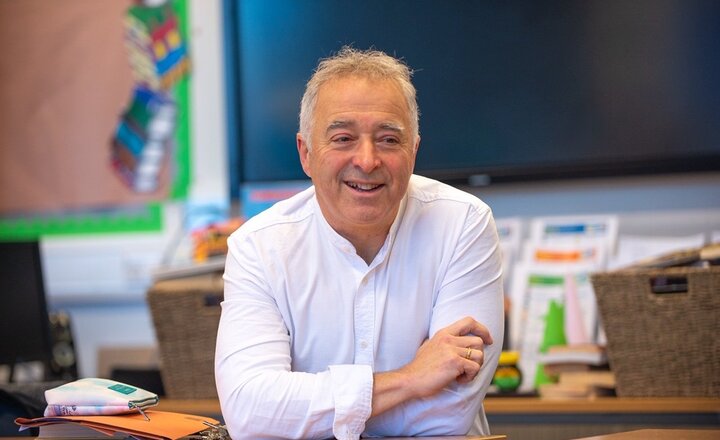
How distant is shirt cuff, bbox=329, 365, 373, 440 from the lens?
1681 mm

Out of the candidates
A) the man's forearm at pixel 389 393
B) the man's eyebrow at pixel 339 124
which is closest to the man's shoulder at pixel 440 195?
the man's eyebrow at pixel 339 124

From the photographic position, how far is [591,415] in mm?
2557

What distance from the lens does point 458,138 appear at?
10.6ft

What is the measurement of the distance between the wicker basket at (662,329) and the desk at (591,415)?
0.04 meters

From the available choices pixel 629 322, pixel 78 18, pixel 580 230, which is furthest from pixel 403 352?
pixel 78 18

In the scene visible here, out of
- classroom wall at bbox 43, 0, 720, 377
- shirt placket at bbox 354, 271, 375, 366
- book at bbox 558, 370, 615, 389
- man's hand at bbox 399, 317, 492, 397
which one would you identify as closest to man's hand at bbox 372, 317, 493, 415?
man's hand at bbox 399, 317, 492, 397

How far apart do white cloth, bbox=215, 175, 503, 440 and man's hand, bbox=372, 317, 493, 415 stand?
0.24 feet

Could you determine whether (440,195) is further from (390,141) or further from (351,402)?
(351,402)

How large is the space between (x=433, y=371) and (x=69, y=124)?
2456 millimetres

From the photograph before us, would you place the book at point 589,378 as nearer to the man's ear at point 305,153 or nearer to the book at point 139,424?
the man's ear at point 305,153

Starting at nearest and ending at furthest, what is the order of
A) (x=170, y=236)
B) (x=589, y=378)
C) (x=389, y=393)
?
(x=389, y=393), (x=589, y=378), (x=170, y=236)

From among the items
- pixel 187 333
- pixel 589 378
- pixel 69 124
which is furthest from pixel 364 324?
pixel 69 124

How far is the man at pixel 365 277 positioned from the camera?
1.77 metres

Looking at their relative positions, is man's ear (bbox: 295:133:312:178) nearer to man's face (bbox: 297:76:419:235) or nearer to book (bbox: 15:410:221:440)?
man's face (bbox: 297:76:419:235)
